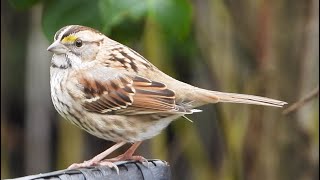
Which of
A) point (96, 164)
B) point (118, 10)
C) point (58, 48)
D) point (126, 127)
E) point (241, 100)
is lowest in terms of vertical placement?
point (96, 164)

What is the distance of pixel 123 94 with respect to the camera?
405 centimetres

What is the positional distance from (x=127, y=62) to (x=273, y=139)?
1965 millimetres

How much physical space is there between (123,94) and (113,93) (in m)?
0.04

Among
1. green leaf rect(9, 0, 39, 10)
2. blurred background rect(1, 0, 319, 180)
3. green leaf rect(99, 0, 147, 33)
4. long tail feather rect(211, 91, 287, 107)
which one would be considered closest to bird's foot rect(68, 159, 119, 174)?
long tail feather rect(211, 91, 287, 107)

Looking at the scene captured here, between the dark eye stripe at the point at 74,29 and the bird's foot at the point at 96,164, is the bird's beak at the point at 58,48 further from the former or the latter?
the bird's foot at the point at 96,164

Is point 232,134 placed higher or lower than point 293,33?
lower

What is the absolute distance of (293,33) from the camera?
5723mm

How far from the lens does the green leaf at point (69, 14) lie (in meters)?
4.34

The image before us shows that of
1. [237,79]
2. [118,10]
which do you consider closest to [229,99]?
[118,10]

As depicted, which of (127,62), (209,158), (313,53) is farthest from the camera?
(209,158)

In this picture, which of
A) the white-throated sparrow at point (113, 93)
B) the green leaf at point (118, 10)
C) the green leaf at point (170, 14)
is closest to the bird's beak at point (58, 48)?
the white-throated sparrow at point (113, 93)

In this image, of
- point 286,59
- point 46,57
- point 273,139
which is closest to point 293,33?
point 286,59

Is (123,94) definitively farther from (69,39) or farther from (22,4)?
(22,4)

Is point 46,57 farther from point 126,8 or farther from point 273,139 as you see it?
point 126,8
